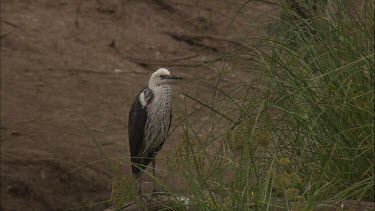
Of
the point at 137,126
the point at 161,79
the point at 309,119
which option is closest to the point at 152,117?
the point at 137,126

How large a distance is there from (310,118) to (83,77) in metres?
4.19

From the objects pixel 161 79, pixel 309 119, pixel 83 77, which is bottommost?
pixel 83 77

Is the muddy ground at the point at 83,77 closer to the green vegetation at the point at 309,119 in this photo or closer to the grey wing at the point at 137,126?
the grey wing at the point at 137,126

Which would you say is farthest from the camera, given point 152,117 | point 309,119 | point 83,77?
point 83,77

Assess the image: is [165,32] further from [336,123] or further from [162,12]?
[336,123]

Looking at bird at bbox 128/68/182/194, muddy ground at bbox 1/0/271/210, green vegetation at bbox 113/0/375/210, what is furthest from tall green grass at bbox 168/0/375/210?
muddy ground at bbox 1/0/271/210

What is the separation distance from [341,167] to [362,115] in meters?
0.23

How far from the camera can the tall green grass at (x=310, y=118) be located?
3629mm

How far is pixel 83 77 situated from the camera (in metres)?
8.05

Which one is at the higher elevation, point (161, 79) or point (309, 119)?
point (309, 119)

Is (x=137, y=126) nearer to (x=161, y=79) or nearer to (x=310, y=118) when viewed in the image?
(x=161, y=79)

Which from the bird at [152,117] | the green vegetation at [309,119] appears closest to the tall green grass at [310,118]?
the green vegetation at [309,119]

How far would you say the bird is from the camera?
5309 millimetres

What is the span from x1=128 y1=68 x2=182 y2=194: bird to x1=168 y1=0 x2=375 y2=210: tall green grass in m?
0.98
